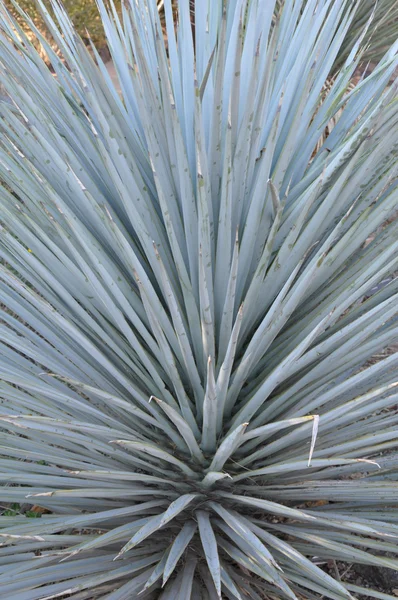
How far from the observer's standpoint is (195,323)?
1347 millimetres

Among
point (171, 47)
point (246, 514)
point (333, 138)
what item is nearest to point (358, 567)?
point (246, 514)

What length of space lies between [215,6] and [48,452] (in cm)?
119

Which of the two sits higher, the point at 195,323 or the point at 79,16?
the point at 79,16

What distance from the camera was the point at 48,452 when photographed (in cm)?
142

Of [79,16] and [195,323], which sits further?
[79,16]

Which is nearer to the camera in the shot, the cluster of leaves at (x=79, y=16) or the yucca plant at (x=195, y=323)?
the yucca plant at (x=195, y=323)

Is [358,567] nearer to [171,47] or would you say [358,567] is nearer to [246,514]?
[246,514]

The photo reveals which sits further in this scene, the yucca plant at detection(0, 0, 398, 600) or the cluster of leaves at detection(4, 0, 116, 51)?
the cluster of leaves at detection(4, 0, 116, 51)

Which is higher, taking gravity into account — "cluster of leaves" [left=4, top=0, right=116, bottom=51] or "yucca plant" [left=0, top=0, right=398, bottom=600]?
"cluster of leaves" [left=4, top=0, right=116, bottom=51]

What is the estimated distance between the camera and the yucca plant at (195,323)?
1226 millimetres

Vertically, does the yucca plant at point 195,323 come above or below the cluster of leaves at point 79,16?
below

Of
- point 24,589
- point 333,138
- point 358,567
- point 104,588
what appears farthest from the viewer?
point 358,567

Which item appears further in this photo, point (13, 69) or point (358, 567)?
point (358, 567)

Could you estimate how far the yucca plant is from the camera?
4.02ft
